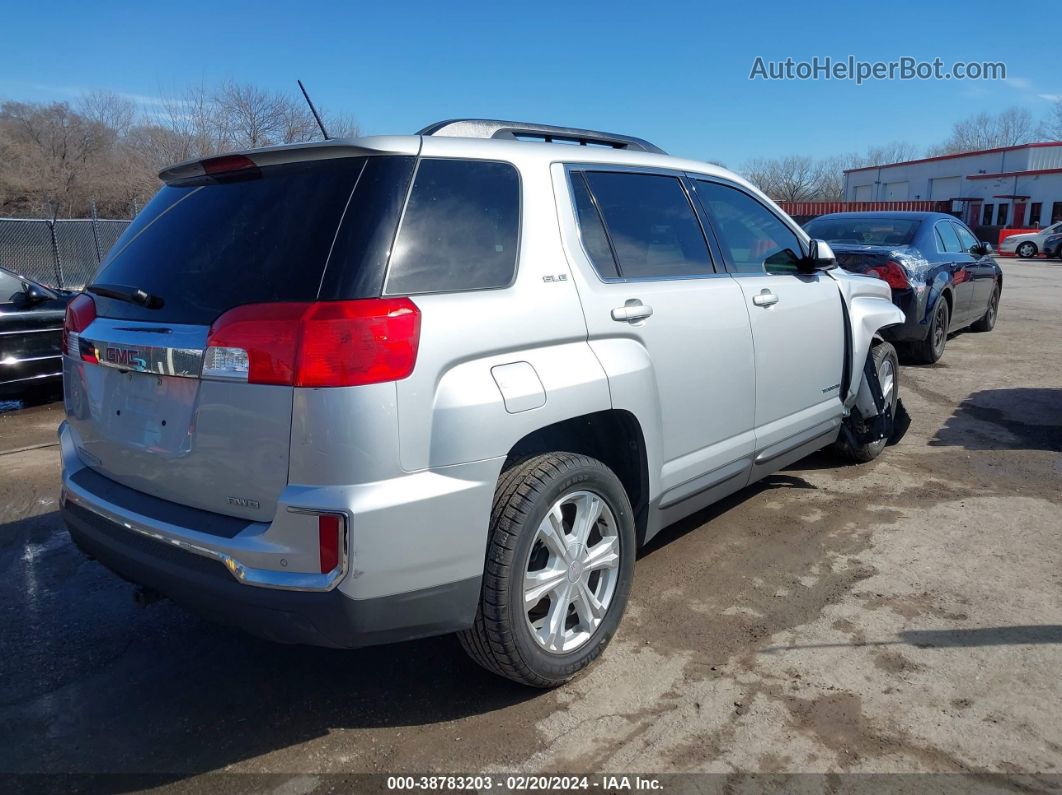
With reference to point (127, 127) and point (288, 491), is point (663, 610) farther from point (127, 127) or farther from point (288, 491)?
point (127, 127)

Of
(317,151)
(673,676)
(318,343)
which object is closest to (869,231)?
(673,676)

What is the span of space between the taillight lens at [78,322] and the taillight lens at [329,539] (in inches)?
47.7

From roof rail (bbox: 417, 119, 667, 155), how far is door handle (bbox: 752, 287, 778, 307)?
2.79 feet

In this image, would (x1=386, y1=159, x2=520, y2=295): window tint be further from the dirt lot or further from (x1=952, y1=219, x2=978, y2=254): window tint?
(x1=952, y1=219, x2=978, y2=254): window tint

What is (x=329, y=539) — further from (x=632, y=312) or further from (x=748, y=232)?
(x=748, y=232)

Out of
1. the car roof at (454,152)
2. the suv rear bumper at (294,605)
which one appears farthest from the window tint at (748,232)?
the suv rear bumper at (294,605)

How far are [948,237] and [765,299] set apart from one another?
6.94m

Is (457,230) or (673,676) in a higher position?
(457,230)

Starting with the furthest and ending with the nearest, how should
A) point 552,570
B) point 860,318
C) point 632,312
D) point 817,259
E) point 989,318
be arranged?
point 989,318 → point 860,318 → point 817,259 → point 632,312 → point 552,570

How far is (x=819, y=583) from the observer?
3820 millimetres

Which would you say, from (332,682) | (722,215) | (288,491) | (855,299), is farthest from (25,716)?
(855,299)

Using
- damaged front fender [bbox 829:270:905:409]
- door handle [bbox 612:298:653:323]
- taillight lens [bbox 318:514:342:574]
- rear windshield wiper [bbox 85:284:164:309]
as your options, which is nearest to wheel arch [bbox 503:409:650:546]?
door handle [bbox 612:298:653:323]

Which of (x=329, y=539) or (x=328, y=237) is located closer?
(x=329, y=539)

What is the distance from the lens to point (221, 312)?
8.15 ft
